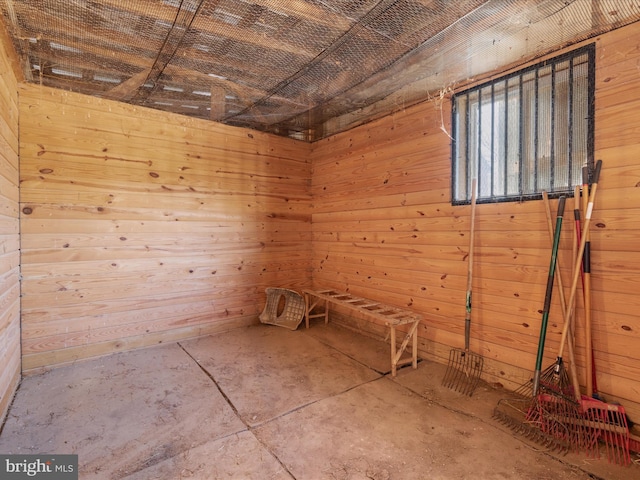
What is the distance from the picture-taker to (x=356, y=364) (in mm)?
2664

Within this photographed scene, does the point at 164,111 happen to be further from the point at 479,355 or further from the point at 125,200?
the point at 479,355

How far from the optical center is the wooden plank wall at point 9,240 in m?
1.92

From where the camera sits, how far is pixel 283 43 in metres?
2.01

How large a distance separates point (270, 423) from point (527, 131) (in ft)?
8.17

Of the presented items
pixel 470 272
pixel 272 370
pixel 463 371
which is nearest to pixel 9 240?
pixel 272 370

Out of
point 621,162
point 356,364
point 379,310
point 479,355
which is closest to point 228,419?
point 356,364

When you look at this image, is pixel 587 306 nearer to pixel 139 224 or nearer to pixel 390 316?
pixel 390 316

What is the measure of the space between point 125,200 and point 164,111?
3.15 ft

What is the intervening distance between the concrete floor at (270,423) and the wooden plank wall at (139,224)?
0.46 metres

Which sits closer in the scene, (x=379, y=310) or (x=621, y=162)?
(x=621, y=162)

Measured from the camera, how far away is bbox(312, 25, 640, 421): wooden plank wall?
67.4 inches

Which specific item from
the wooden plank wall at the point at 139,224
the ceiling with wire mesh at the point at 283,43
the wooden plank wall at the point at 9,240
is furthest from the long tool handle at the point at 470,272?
the wooden plank wall at the point at 9,240

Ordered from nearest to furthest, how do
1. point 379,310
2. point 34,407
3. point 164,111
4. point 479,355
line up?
point 34,407 → point 479,355 → point 379,310 → point 164,111

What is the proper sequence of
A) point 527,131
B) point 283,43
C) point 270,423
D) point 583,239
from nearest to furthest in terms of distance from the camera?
point 583,239 → point 270,423 → point 283,43 → point 527,131
